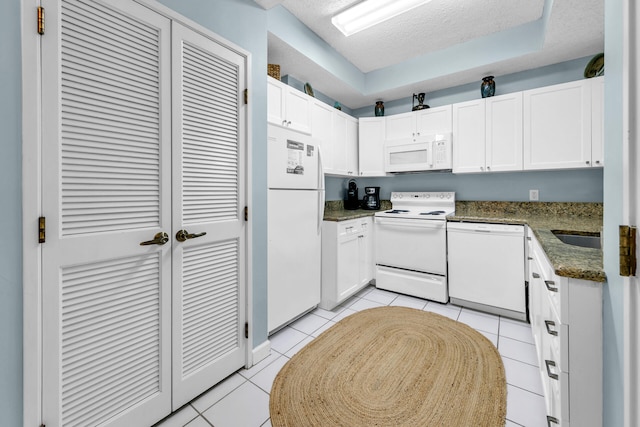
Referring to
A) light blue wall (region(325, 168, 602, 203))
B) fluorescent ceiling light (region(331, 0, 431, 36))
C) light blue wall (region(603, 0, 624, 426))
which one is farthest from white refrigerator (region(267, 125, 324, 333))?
light blue wall (region(603, 0, 624, 426))

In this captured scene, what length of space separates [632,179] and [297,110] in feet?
8.44

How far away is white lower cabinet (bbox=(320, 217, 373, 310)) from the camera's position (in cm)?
275

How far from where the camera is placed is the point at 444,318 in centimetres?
258

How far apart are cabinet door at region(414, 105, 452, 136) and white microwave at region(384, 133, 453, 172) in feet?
0.39

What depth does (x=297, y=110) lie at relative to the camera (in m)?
2.81

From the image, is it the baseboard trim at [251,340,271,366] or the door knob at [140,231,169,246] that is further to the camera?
the baseboard trim at [251,340,271,366]

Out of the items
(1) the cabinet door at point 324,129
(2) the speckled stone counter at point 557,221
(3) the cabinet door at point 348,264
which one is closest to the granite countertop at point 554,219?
(2) the speckled stone counter at point 557,221

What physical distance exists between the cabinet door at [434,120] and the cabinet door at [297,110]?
1.39 metres

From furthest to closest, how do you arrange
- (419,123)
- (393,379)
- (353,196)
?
(353,196), (419,123), (393,379)

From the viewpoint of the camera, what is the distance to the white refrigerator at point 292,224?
2172mm

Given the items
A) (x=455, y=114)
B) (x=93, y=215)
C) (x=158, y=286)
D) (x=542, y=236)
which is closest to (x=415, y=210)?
(x=455, y=114)

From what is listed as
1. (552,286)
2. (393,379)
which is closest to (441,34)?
(552,286)

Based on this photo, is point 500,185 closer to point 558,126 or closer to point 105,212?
point 558,126

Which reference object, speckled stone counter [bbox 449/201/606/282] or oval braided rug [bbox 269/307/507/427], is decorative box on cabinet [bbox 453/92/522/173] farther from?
oval braided rug [bbox 269/307/507/427]
